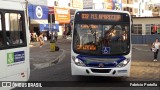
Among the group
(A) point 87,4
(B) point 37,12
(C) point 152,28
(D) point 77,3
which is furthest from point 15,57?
(A) point 87,4

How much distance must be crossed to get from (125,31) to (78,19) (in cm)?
192

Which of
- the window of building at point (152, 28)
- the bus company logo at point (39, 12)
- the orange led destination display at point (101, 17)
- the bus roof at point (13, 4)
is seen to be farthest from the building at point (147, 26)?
the bus roof at point (13, 4)

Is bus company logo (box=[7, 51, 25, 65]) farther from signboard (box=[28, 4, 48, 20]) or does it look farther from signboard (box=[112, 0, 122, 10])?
signboard (box=[112, 0, 122, 10])

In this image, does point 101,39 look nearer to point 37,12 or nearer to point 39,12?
point 37,12

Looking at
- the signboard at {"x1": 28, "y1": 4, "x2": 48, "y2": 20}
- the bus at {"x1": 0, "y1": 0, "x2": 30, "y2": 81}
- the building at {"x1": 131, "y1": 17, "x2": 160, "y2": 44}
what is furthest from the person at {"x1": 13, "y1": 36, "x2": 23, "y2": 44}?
the building at {"x1": 131, "y1": 17, "x2": 160, "y2": 44}

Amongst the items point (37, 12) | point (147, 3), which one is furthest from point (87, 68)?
point (147, 3)

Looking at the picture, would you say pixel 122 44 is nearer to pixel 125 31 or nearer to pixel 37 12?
pixel 125 31

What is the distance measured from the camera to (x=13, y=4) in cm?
1034

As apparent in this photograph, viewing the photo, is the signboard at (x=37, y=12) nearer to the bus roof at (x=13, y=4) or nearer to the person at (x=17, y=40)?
the bus roof at (x=13, y=4)

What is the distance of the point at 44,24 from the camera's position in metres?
49.9

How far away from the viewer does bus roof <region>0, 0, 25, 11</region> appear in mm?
9727

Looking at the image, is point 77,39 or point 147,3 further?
point 147,3

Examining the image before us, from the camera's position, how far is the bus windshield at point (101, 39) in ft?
44.9

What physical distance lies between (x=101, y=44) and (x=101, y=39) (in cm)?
20
